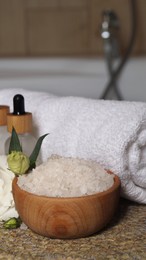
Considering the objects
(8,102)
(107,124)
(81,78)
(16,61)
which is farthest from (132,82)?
(107,124)

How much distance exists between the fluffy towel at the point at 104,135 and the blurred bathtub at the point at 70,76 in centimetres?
98

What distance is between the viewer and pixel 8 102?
800mm

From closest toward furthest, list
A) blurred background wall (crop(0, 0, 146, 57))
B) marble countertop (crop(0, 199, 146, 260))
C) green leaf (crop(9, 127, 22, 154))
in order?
marble countertop (crop(0, 199, 146, 260))
green leaf (crop(9, 127, 22, 154))
blurred background wall (crop(0, 0, 146, 57))

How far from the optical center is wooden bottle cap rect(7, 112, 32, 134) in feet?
2.14

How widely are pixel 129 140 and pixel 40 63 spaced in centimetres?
147

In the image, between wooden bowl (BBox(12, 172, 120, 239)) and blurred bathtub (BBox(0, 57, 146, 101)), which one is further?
blurred bathtub (BBox(0, 57, 146, 101))

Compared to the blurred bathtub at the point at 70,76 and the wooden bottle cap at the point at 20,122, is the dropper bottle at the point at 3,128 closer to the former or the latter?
the wooden bottle cap at the point at 20,122

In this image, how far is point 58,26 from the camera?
2367mm

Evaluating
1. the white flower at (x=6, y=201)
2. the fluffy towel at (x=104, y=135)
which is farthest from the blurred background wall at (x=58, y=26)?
the white flower at (x=6, y=201)

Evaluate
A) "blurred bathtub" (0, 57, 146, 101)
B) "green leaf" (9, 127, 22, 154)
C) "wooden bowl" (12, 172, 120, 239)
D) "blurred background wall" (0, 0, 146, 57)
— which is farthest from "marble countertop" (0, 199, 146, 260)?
"blurred background wall" (0, 0, 146, 57)

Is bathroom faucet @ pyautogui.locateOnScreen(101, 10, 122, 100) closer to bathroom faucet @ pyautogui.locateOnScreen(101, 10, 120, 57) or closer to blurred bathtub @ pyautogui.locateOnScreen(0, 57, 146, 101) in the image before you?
bathroom faucet @ pyautogui.locateOnScreen(101, 10, 120, 57)

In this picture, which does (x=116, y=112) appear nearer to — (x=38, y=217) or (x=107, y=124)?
(x=107, y=124)

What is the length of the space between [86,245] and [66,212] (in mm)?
56

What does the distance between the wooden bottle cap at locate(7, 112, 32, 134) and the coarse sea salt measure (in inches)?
3.5
